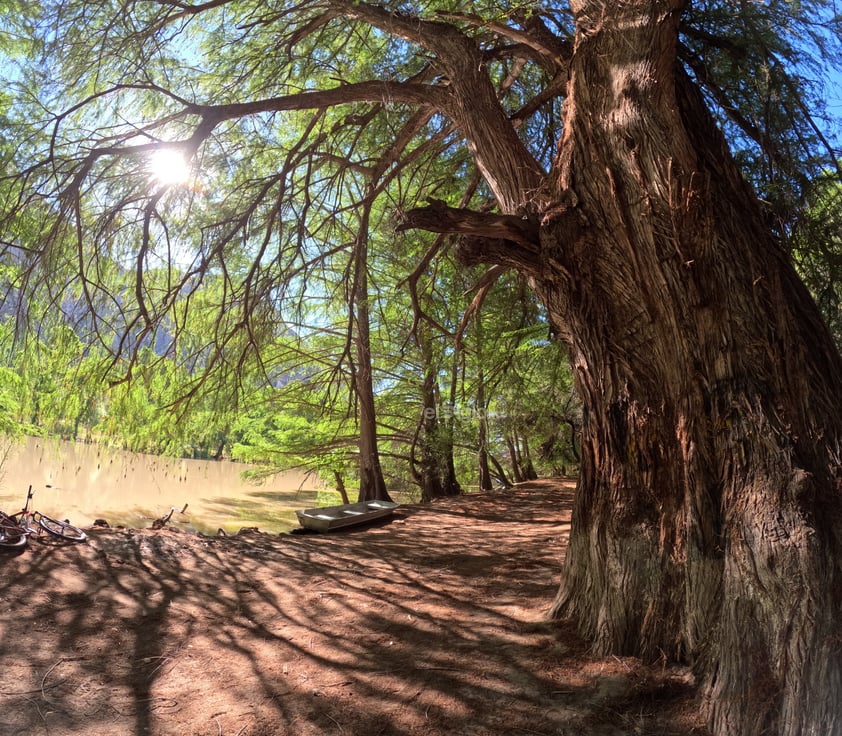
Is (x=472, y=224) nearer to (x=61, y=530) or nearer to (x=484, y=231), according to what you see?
(x=484, y=231)

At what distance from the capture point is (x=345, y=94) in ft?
14.3

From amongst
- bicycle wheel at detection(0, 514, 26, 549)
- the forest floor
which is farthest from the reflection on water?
the forest floor

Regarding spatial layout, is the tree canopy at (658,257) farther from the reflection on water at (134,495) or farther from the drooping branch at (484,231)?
the reflection on water at (134,495)

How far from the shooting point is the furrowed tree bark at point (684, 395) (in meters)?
1.96

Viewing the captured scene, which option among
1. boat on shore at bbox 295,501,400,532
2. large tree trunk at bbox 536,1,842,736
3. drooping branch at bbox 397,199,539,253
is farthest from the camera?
boat on shore at bbox 295,501,400,532

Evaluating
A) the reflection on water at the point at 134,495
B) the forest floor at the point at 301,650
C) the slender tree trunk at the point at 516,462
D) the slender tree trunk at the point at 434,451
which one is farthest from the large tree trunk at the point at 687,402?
the reflection on water at the point at 134,495

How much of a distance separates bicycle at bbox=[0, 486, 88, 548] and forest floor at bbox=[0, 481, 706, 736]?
0.41 ft

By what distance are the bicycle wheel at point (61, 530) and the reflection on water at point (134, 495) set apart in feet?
21.7

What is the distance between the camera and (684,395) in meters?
2.42

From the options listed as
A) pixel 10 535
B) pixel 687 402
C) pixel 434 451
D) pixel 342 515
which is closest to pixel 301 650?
pixel 687 402

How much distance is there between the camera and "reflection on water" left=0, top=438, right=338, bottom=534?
13.1 m

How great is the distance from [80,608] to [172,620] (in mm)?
499

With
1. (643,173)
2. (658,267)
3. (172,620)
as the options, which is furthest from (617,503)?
(172,620)

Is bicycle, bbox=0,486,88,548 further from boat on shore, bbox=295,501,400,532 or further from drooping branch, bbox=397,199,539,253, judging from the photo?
drooping branch, bbox=397,199,539,253
